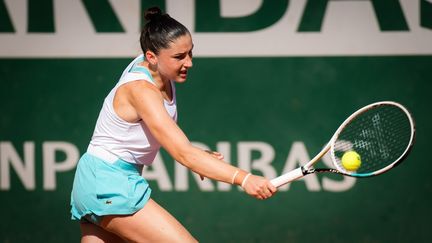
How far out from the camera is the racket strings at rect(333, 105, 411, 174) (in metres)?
3.81

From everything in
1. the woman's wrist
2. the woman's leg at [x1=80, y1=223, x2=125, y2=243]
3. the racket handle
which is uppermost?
the woman's wrist

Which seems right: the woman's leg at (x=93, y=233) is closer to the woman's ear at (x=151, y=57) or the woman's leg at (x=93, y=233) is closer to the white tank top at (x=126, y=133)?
the white tank top at (x=126, y=133)

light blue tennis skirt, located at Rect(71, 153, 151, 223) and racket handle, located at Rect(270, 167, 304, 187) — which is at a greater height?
racket handle, located at Rect(270, 167, 304, 187)

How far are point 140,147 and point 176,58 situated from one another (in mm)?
373

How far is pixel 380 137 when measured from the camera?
12.5ft

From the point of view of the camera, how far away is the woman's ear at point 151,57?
10.5 feet

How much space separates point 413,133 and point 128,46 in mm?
2123

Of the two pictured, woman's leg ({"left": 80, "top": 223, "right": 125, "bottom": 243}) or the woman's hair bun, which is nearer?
the woman's hair bun

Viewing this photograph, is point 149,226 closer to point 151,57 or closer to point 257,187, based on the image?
point 257,187

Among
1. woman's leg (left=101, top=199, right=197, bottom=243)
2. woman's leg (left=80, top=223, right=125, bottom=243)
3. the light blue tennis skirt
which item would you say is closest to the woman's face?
the light blue tennis skirt

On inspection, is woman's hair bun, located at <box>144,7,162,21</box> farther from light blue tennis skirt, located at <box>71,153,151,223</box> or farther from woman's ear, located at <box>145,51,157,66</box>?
light blue tennis skirt, located at <box>71,153,151,223</box>

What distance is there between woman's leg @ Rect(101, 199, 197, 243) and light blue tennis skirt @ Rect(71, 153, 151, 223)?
0.10ft

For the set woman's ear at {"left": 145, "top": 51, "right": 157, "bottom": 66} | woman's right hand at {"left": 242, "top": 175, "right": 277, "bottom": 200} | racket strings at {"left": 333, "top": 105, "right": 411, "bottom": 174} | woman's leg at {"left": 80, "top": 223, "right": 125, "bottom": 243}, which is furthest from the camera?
racket strings at {"left": 333, "top": 105, "right": 411, "bottom": 174}

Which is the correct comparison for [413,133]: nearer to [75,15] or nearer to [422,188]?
[422,188]
